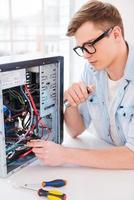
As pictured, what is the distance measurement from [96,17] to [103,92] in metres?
0.30

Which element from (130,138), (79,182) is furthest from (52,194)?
(130,138)

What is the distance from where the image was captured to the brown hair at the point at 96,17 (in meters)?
0.98

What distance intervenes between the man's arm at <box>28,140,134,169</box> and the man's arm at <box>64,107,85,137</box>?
270mm

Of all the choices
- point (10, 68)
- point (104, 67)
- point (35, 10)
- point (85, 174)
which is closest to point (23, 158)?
point (85, 174)

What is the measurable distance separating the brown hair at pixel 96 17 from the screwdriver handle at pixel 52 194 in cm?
55

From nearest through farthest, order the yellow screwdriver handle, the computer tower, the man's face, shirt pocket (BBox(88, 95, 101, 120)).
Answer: the yellow screwdriver handle, the computer tower, the man's face, shirt pocket (BBox(88, 95, 101, 120))

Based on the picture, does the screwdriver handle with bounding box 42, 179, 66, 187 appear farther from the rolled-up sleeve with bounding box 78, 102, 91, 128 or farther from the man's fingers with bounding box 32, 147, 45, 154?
the rolled-up sleeve with bounding box 78, 102, 91, 128

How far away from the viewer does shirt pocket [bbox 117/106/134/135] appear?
1009 millimetres

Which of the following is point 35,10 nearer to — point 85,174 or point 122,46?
point 122,46

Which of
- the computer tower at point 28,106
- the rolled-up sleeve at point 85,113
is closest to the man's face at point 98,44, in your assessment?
the computer tower at point 28,106

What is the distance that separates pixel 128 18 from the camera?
68.7 inches

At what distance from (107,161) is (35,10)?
48.1 inches

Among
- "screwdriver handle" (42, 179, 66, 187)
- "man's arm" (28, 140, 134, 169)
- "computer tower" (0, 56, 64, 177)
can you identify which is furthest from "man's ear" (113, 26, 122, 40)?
"screwdriver handle" (42, 179, 66, 187)

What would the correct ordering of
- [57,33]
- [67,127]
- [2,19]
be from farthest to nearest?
[57,33] → [2,19] → [67,127]
